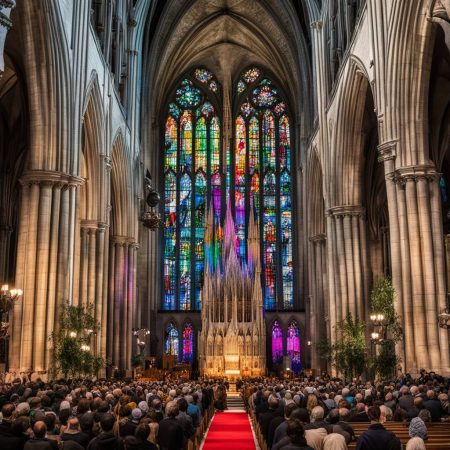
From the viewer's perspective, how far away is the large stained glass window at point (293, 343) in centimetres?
4859

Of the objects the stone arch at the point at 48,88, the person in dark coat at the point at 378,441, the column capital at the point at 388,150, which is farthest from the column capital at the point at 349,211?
the person in dark coat at the point at 378,441

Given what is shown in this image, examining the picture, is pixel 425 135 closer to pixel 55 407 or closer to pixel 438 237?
pixel 438 237

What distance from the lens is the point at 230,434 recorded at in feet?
61.7

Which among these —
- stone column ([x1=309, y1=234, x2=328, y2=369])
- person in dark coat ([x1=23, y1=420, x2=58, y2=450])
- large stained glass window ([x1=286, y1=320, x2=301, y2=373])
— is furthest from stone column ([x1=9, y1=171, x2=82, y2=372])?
large stained glass window ([x1=286, y1=320, x2=301, y2=373])

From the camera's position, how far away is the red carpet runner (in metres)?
15.9

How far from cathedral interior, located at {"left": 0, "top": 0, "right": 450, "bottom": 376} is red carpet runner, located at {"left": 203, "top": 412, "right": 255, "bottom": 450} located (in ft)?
19.2

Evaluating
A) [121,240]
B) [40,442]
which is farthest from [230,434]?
[121,240]

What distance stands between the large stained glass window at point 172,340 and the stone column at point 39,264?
27475mm

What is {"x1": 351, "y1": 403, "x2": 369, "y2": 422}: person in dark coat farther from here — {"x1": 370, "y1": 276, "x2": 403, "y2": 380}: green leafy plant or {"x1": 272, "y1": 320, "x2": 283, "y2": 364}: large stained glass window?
{"x1": 272, "y1": 320, "x2": 283, "y2": 364}: large stained glass window

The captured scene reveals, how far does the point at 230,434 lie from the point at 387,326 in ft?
21.3

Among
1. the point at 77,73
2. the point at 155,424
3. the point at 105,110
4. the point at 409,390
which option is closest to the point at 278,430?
the point at 155,424

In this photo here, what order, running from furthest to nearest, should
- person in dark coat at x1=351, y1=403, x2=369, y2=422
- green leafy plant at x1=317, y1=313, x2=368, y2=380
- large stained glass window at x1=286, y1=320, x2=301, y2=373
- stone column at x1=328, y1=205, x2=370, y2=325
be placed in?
large stained glass window at x1=286, y1=320, x2=301, y2=373, stone column at x1=328, y1=205, x2=370, y2=325, green leafy plant at x1=317, y1=313, x2=368, y2=380, person in dark coat at x1=351, y1=403, x2=369, y2=422

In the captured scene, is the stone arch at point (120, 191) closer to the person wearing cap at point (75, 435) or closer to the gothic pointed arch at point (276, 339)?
the gothic pointed arch at point (276, 339)

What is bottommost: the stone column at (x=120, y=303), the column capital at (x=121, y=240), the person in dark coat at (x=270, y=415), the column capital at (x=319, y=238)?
the person in dark coat at (x=270, y=415)
